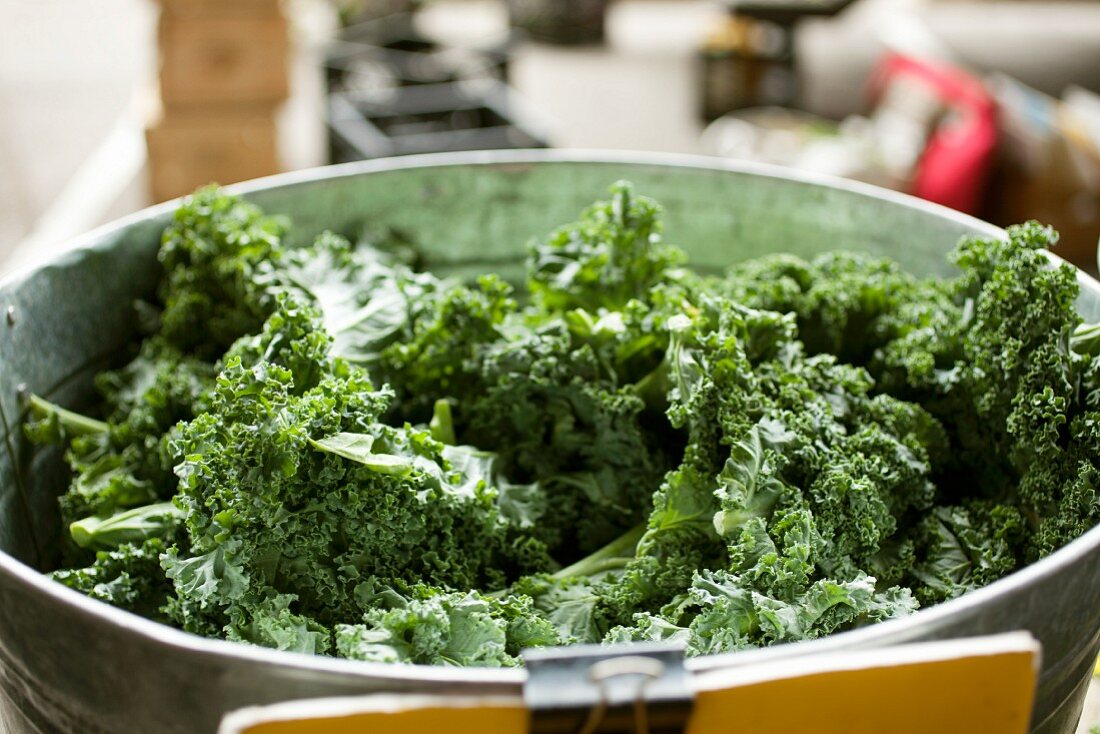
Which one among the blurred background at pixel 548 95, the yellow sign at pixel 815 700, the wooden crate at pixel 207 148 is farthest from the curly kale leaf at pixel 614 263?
the wooden crate at pixel 207 148

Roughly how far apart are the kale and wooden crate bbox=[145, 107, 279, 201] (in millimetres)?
3025

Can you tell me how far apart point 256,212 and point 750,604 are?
1125 millimetres

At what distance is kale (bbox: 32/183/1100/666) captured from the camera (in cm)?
118

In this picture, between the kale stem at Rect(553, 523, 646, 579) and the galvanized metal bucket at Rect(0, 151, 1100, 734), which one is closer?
the galvanized metal bucket at Rect(0, 151, 1100, 734)

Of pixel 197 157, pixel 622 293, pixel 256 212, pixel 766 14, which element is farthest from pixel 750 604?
pixel 766 14

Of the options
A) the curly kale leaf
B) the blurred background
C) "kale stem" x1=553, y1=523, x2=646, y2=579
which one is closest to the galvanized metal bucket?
the curly kale leaf

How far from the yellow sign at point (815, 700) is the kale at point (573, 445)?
0.27 metres

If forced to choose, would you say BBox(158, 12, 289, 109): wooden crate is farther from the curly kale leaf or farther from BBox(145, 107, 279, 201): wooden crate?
the curly kale leaf

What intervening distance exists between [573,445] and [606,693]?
2.39 feet

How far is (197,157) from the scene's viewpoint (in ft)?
15.0

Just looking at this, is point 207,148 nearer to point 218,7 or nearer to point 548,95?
point 218,7

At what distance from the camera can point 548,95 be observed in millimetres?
8047

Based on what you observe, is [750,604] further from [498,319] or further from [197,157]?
[197,157]

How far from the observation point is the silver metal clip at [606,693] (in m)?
0.79
